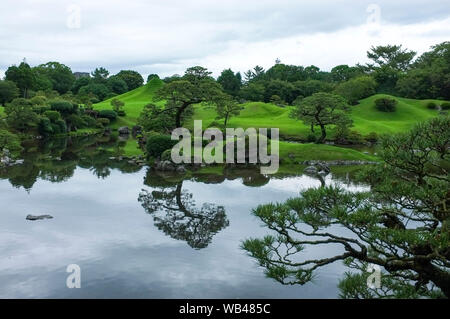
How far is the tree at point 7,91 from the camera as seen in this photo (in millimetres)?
62034

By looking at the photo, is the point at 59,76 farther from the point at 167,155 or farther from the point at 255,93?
the point at 167,155

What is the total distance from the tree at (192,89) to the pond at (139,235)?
32.3ft

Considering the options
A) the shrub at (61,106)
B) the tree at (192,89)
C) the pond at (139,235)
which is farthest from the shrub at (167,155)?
the shrub at (61,106)

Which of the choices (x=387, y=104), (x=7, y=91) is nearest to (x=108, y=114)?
(x=7, y=91)

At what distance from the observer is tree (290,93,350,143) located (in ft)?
130

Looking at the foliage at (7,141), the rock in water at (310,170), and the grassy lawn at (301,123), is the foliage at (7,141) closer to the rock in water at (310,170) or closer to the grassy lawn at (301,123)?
the grassy lawn at (301,123)

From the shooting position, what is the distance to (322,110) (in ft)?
136

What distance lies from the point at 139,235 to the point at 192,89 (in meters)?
22.4

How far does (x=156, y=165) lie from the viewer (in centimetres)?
3319

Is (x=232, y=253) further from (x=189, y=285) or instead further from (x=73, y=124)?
(x=73, y=124)

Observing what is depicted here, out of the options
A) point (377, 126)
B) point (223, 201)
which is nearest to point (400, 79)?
point (377, 126)

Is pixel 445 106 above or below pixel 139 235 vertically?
above

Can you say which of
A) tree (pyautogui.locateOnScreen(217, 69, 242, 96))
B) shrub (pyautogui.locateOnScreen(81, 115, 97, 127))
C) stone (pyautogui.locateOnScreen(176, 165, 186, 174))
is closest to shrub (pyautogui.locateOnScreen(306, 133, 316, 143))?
stone (pyautogui.locateOnScreen(176, 165, 186, 174))
